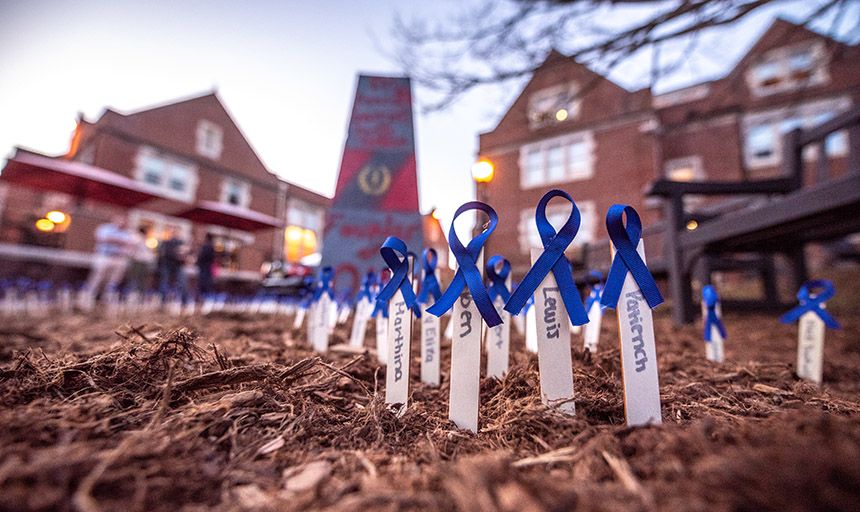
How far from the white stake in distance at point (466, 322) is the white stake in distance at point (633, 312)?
34cm

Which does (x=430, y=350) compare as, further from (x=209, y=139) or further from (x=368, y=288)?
(x=209, y=139)

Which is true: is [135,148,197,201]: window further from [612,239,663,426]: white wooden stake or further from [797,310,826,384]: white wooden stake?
[797,310,826,384]: white wooden stake

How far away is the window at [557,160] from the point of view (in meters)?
14.2

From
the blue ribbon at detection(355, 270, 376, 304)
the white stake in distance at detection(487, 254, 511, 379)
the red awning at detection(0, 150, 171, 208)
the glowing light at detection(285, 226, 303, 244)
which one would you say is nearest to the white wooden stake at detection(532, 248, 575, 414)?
the white stake in distance at detection(487, 254, 511, 379)

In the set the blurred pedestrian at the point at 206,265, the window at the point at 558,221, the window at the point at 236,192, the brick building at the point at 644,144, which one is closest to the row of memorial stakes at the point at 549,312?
the blurred pedestrian at the point at 206,265

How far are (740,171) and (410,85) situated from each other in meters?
13.0

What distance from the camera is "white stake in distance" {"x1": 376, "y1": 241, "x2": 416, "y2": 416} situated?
124cm

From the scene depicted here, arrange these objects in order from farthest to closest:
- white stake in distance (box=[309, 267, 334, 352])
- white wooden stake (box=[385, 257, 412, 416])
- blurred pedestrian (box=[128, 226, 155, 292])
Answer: blurred pedestrian (box=[128, 226, 155, 292]) → white stake in distance (box=[309, 267, 334, 352]) → white wooden stake (box=[385, 257, 412, 416])

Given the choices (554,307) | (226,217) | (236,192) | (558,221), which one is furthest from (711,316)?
(236,192)

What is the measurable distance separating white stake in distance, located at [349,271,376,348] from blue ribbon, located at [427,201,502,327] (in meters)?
1.23

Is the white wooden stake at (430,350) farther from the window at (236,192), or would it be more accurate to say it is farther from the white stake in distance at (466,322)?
the window at (236,192)

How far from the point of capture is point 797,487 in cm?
48

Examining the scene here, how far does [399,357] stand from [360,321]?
3.91 ft

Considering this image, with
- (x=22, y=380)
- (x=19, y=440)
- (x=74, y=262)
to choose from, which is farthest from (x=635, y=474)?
(x=74, y=262)
